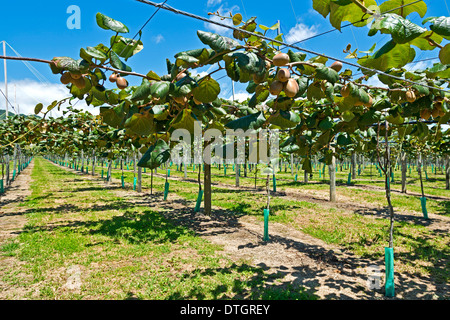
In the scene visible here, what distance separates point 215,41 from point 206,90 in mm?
302

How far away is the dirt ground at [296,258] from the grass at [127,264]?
318 millimetres

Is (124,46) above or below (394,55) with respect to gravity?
above

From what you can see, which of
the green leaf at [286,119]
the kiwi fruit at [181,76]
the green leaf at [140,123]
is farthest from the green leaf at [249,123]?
the green leaf at [140,123]

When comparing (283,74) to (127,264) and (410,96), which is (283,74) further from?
(127,264)

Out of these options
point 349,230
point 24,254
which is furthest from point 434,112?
point 24,254

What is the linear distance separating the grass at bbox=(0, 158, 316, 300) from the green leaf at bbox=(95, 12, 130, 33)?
3488mm

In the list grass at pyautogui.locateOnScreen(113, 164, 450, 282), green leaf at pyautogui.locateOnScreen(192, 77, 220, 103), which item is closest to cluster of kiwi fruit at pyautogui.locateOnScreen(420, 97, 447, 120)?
green leaf at pyautogui.locateOnScreen(192, 77, 220, 103)

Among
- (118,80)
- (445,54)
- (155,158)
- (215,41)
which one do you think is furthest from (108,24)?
(445,54)

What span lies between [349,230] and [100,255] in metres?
6.56

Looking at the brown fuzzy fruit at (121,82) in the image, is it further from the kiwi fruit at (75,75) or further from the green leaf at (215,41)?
the green leaf at (215,41)

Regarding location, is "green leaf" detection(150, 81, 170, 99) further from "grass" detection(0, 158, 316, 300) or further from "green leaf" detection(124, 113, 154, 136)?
"grass" detection(0, 158, 316, 300)

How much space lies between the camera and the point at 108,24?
58.9 inches

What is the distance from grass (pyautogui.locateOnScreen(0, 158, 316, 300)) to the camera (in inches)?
147

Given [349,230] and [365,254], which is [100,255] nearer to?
[365,254]
